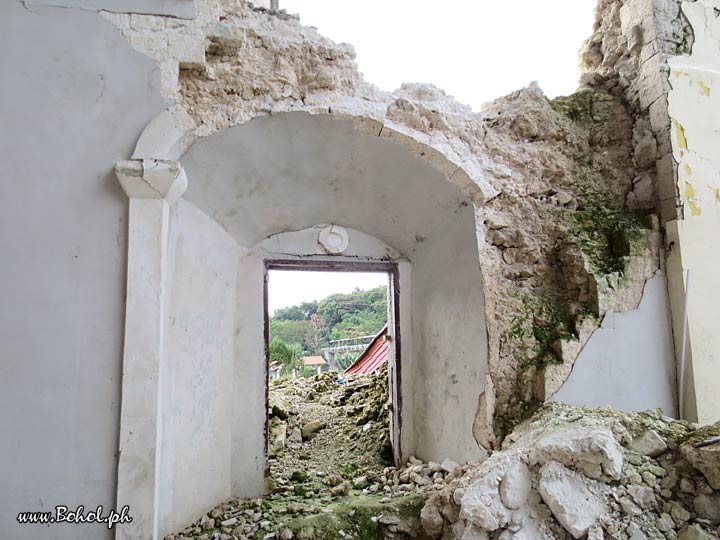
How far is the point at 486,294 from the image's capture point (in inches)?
120

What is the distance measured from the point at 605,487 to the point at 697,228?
2037mm

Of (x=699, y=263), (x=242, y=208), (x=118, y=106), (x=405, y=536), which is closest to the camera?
(x=118, y=106)

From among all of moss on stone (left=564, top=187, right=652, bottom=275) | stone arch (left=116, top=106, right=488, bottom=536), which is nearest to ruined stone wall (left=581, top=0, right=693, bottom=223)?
moss on stone (left=564, top=187, right=652, bottom=275)

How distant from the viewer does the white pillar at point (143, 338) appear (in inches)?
86.7

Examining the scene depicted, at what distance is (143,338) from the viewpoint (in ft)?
7.57

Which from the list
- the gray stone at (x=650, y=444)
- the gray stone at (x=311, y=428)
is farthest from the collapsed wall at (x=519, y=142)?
the gray stone at (x=311, y=428)

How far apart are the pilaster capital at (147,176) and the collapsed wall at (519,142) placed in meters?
0.34

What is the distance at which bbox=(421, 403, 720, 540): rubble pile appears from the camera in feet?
6.05

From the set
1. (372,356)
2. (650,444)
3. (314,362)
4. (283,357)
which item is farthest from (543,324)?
(314,362)

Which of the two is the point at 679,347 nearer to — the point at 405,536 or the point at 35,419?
the point at 405,536

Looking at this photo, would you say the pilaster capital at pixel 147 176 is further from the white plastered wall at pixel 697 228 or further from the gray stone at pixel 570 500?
the white plastered wall at pixel 697 228

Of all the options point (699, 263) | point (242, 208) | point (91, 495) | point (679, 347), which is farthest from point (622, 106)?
point (91, 495)

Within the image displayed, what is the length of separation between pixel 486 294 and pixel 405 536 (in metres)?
1.50

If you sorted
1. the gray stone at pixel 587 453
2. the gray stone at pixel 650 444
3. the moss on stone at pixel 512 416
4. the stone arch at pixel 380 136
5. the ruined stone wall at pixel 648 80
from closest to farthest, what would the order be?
the gray stone at pixel 587 453
the gray stone at pixel 650 444
the stone arch at pixel 380 136
the moss on stone at pixel 512 416
the ruined stone wall at pixel 648 80
